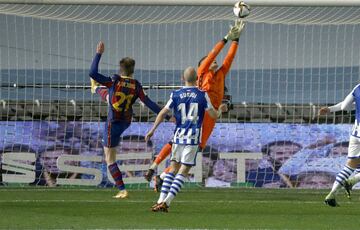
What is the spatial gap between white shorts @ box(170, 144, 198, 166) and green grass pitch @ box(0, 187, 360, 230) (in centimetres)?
65

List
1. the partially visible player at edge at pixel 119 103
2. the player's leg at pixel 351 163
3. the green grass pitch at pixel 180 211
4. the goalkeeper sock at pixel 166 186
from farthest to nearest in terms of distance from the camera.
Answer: the partially visible player at edge at pixel 119 103, the player's leg at pixel 351 163, the goalkeeper sock at pixel 166 186, the green grass pitch at pixel 180 211

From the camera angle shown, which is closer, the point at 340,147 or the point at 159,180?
the point at 159,180

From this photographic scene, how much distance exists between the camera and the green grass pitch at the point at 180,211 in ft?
37.9

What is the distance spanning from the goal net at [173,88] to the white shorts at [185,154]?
6.78 meters

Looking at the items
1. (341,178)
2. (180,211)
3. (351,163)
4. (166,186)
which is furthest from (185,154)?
(351,163)

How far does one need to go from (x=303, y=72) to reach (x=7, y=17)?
6.88 meters

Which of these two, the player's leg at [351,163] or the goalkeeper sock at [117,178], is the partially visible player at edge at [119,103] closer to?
the goalkeeper sock at [117,178]

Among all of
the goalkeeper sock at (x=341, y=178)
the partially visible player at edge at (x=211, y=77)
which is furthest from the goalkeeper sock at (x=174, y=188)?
the partially visible player at edge at (x=211, y=77)

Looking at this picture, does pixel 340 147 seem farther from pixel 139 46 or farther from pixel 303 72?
pixel 139 46

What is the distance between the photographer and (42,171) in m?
21.5

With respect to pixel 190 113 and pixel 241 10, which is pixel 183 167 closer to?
pixel 190 113

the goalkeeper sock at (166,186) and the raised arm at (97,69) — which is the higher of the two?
the raised arm at (97,69)

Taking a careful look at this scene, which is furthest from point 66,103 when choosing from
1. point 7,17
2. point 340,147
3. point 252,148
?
point 340,147

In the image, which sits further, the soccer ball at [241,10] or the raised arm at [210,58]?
the soccer ball at [241,10]
